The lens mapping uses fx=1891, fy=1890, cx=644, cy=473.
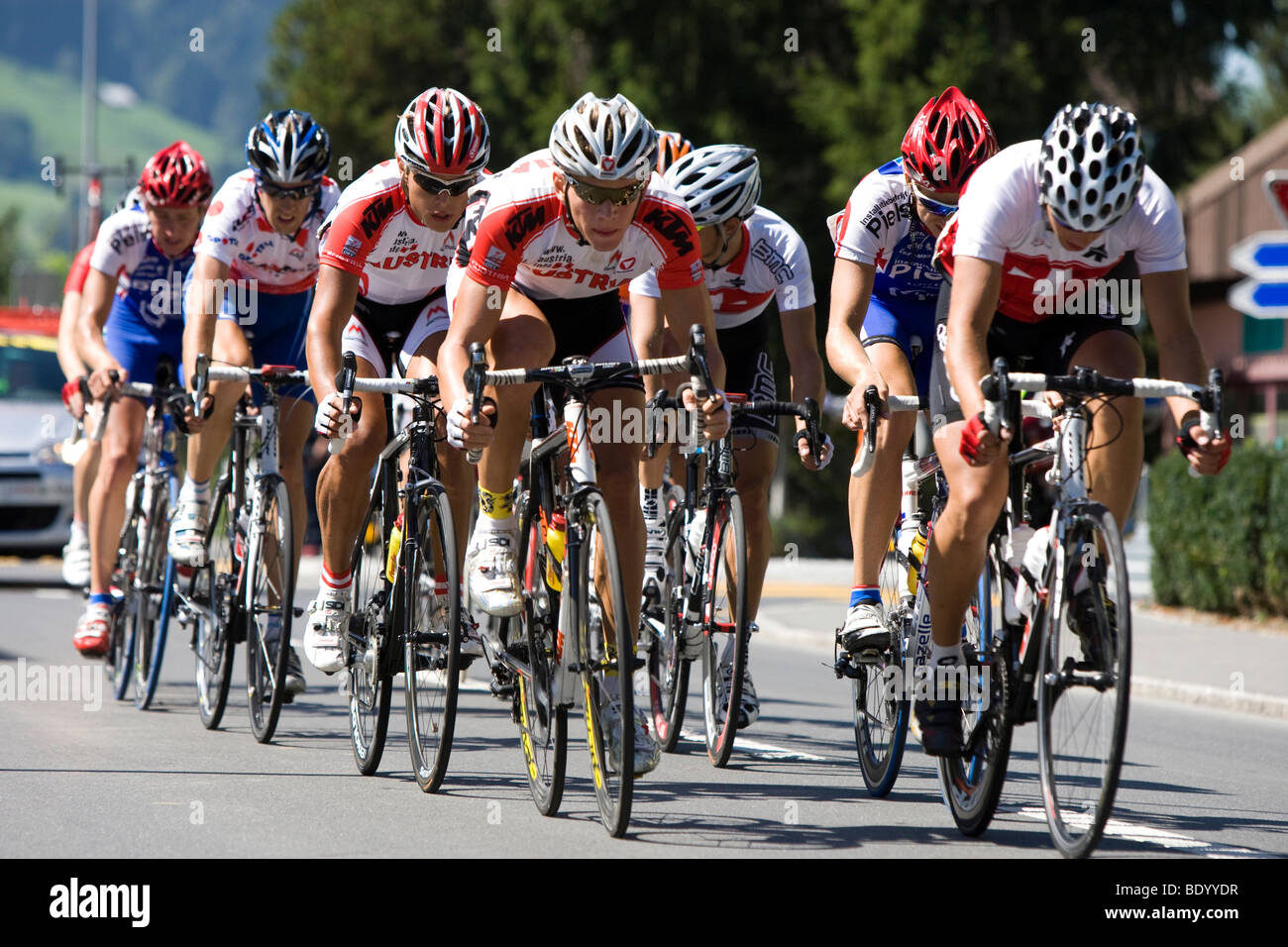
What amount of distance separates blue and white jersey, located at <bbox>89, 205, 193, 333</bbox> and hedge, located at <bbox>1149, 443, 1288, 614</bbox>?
7.47 m

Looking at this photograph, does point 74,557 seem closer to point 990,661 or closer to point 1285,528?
point 990,661

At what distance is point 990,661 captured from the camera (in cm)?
562

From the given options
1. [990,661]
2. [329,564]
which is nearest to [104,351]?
[329,564]

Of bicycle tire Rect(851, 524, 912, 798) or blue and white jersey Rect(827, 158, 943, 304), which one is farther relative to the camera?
blue and white jersey Rect(827, 158, 943, 304)

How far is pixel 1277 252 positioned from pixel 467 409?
5983 mm

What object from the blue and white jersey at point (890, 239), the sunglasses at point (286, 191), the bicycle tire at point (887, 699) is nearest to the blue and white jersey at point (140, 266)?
the sunglasses at point (286, 191)

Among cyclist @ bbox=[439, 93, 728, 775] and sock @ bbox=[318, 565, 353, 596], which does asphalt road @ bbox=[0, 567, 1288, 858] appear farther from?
sock @ bbox=[318, 565, 353, 596]

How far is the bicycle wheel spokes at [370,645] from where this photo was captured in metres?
6.78

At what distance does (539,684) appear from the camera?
599 cm

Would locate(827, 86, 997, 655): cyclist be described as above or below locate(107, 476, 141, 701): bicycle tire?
above

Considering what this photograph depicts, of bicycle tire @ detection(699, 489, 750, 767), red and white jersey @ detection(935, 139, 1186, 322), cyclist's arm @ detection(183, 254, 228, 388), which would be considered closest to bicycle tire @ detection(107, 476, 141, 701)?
cyclist's arm @ detection(183, 254, 228, 388)

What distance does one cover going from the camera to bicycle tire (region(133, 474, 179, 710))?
28.8 feet

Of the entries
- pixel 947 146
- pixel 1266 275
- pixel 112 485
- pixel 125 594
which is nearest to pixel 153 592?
pixel 125 594

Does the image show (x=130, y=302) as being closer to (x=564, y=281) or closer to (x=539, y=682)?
(x=564, y=281)
